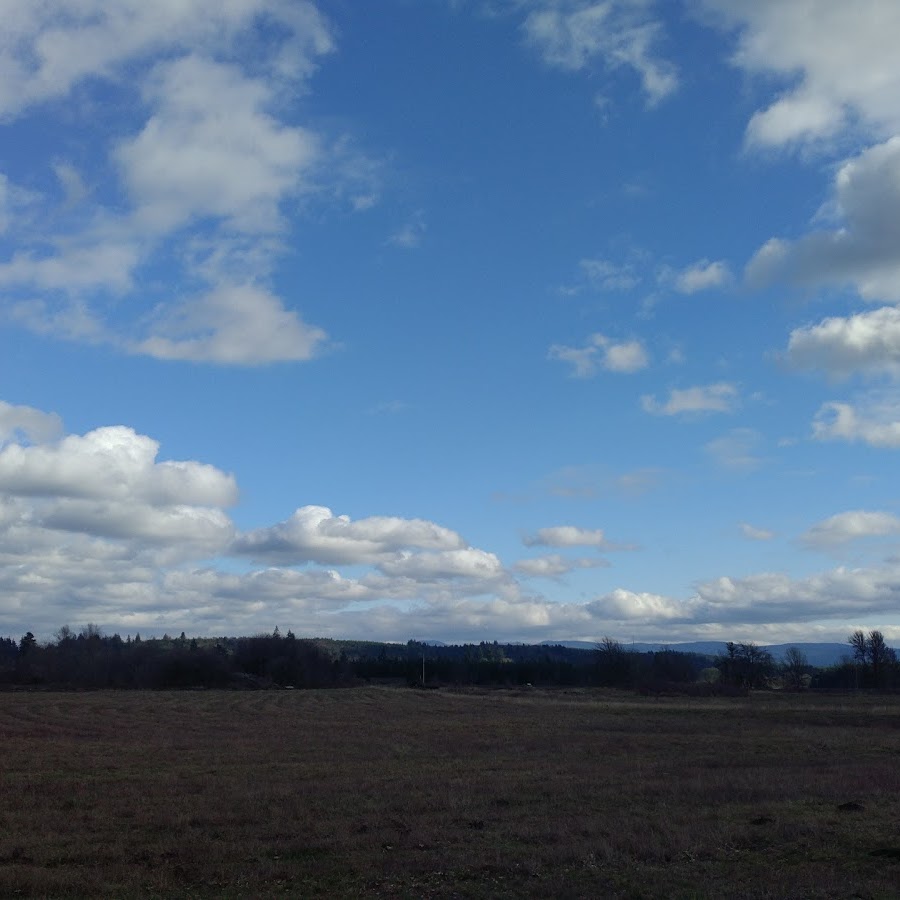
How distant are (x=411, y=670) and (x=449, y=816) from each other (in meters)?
161

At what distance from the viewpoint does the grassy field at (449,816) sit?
552 inches

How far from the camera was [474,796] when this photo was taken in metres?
23.0

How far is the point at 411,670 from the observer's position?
177 metres

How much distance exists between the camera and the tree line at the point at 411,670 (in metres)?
132

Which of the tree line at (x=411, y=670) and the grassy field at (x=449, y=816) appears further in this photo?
the tree line at (x=411, y=670)

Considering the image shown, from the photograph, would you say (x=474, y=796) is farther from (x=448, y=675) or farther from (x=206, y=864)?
(x=448, y=675)

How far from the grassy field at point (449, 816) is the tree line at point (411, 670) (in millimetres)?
83392

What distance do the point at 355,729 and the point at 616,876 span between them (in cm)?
3586

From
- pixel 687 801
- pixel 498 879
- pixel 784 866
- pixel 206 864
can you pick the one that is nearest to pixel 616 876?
pixel 498 879

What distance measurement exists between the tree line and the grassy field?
83.4 meters

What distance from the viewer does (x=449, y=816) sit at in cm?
1994

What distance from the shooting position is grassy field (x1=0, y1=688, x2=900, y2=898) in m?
14.0

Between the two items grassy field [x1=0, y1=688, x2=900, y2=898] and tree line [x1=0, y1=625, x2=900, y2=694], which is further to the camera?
tree line [x1=0, y1=625, x2=900, y2=694]

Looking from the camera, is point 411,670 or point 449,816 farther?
point 411,670
